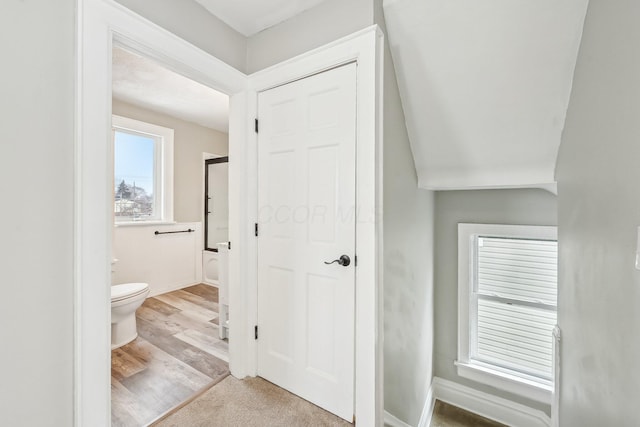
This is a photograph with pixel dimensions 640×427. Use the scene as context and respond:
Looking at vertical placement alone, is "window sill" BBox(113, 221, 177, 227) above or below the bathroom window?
below

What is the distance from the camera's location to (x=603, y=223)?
0.97m

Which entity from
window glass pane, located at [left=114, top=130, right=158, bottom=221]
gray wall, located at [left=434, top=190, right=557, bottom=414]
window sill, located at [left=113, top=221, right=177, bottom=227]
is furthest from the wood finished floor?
gray wall, located at [left=434, top=190, right=557, bottom=414]

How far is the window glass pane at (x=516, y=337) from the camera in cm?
235

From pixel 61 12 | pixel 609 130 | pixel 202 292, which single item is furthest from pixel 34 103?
pixel 202 292

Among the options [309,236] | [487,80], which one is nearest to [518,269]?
[487,80]

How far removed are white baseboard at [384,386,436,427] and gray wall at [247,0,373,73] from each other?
2089 millimetres

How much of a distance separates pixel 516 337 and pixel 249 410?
2.34 metres

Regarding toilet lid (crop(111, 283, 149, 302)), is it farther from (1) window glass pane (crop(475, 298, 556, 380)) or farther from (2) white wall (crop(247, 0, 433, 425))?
(1) window glass pane (crop(475, 298, 556, 380))

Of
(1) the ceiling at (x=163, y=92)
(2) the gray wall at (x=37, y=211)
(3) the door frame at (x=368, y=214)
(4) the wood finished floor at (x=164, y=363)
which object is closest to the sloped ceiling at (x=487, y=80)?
(3) the door frame at (x=368, y=214)

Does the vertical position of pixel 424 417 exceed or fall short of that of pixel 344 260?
it falls short

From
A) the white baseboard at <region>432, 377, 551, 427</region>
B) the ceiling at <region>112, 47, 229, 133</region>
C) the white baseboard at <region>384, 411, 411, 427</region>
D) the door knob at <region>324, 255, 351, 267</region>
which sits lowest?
the white baseboard at <region>432, 377, 551, 427</region>

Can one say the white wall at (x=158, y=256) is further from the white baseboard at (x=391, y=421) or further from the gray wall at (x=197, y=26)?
the white baseboard at (x=391, y=421)

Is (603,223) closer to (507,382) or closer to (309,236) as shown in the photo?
(309,236)

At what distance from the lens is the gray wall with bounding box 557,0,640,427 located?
79 cm
